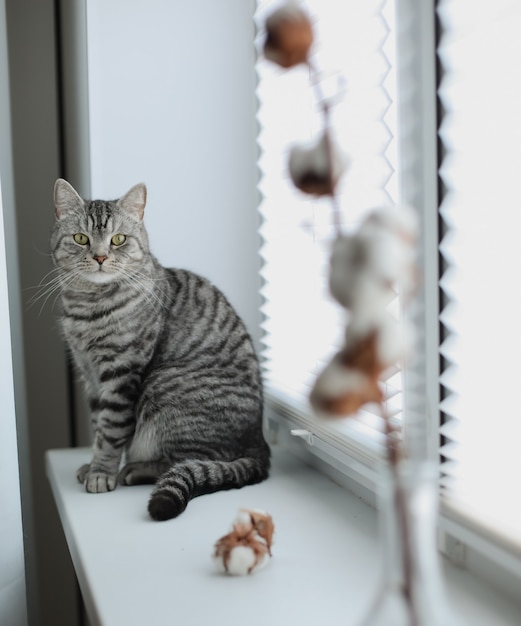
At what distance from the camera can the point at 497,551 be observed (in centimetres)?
92

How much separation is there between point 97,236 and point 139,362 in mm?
293

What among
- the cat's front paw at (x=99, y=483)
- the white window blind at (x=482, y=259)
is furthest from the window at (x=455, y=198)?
the cat's front paw at (x=99, y=483)

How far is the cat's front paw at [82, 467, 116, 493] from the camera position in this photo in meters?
1.49

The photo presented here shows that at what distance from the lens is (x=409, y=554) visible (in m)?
0.49

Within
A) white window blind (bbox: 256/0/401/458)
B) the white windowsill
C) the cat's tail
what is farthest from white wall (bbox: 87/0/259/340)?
the white windowsill

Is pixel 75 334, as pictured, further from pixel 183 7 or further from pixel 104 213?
pixel 183 7

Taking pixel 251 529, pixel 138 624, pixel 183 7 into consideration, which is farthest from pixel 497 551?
pixel 183 7

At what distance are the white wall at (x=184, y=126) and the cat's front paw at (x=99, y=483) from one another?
63 cm

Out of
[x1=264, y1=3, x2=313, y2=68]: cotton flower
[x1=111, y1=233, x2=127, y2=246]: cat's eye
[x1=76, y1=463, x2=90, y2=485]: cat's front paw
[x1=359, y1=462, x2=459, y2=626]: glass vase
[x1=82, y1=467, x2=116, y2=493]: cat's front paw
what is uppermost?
[x1=264, y1=3, x2=313, y2=68]: cotton flower

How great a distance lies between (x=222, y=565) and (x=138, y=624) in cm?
16

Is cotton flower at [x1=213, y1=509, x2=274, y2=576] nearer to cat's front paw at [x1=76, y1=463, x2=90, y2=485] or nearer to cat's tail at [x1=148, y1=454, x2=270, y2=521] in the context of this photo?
cat's tail at [x1=148, y1=454, x2=270, y2=521]

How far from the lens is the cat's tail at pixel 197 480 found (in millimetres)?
1289

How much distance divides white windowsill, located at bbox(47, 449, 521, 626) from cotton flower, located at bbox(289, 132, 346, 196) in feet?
2.16

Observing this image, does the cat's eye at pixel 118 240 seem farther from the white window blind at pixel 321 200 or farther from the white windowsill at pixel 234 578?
the white windowsill at pixel 234 578
